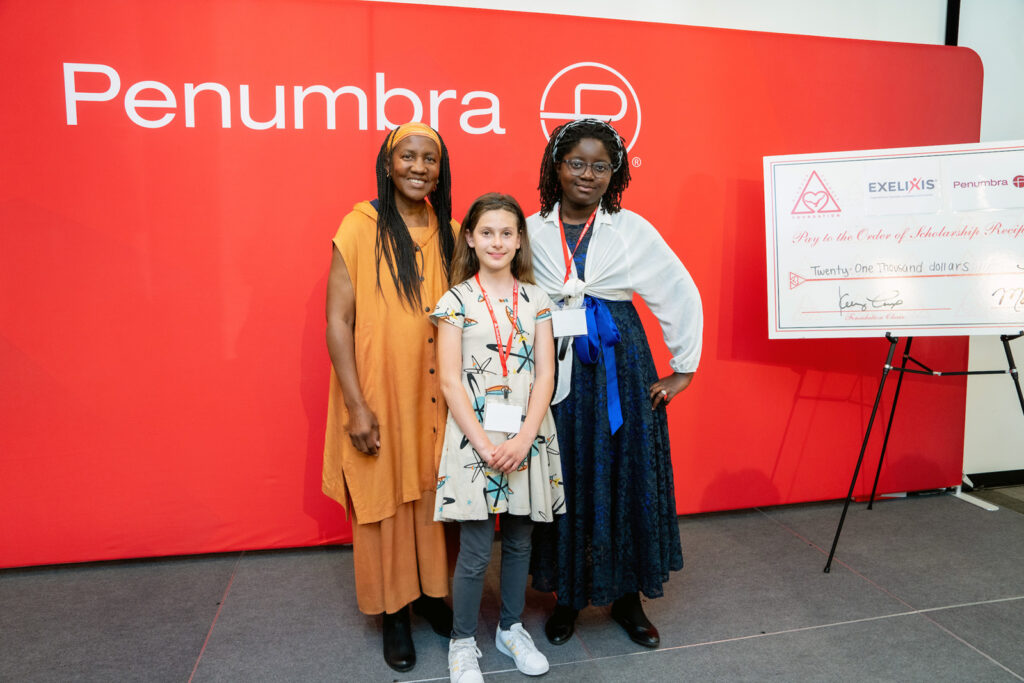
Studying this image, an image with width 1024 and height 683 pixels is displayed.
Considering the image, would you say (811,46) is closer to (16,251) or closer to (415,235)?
(415,235)

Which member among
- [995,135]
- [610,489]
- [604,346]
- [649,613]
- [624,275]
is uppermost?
[995,135]

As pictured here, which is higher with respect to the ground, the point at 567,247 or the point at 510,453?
the point at 567,247

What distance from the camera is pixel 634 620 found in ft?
7.26

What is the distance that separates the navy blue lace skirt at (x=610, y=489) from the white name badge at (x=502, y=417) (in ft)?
0.73

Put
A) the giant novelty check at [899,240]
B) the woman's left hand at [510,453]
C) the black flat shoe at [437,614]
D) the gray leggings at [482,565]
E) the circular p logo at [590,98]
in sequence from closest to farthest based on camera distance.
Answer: the woman's left hand at [510,453] < the gray leggings at [482,565] < the black flat shoe at [437,614] < the giant novelty check at [899,240] < the circular p logo at [590,98]

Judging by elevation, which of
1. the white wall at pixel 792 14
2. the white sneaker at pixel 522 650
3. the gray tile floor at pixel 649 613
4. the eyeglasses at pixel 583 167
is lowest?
the gray tile floor at pixel 649 613

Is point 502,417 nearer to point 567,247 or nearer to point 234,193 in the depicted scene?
point 567,247

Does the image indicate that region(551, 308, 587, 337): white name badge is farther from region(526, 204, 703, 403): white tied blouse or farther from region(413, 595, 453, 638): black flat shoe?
region(413, 595, 453, 638): black flat shoe

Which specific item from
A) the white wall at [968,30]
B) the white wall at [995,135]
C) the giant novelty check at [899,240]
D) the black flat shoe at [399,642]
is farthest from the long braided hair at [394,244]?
the white wall at [995,135]

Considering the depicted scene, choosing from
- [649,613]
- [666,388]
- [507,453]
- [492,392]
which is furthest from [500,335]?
[649,613]

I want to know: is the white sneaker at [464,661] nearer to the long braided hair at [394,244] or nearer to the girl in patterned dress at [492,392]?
the girl in patterned dress at [492,392]

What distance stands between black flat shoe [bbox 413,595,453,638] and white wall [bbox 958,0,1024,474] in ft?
10.1

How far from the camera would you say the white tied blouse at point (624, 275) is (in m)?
2.03

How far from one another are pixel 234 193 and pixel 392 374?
1220mm
